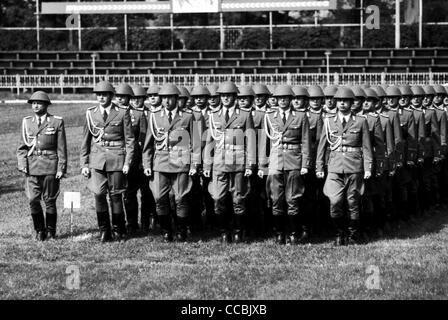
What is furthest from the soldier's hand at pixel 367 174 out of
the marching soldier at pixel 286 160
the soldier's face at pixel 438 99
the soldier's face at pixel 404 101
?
the soldier's face at pixel 438 99

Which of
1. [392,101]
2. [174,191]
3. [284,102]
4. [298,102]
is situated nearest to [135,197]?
[174,191]

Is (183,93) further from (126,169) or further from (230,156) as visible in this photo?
(126,169)

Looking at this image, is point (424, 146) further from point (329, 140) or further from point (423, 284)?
point (423, 284)

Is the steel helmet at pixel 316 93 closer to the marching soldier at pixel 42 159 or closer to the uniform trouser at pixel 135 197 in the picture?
the uniform trouser at pixel 135 197

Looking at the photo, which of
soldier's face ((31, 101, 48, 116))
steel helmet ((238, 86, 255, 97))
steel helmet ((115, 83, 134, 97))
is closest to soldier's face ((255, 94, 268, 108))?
steel helmet ((238, 86, 255, 97))

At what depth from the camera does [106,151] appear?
12.9 meters

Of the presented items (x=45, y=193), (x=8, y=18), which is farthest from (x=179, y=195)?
(x=8, y=18)

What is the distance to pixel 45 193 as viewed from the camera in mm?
13180

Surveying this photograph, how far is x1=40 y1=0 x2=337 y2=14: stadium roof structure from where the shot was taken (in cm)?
4172

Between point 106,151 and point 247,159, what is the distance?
189cm

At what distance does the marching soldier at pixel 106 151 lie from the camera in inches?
507

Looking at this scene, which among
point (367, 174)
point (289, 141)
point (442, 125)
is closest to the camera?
point (367, 174)
